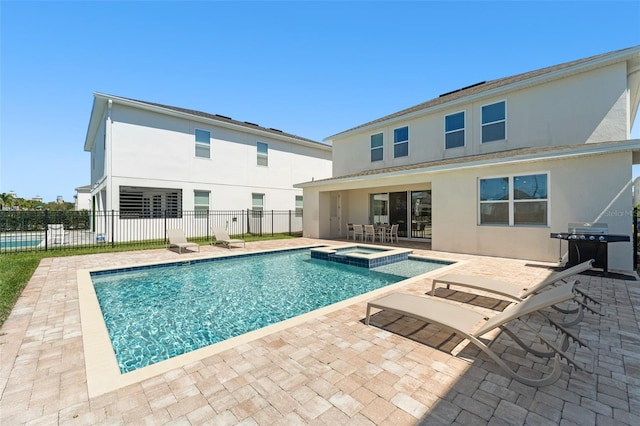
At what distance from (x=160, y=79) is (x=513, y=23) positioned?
16392mm

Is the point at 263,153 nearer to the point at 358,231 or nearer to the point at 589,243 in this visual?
the point at 358,231

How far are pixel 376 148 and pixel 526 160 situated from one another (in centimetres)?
862

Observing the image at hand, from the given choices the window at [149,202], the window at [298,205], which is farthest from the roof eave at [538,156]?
the window at [149,202]

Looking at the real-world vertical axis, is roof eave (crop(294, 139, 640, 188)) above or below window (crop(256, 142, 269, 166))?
below

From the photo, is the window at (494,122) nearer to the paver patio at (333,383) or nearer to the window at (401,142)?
the window at (401,142)

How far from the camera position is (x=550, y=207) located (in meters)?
9.00

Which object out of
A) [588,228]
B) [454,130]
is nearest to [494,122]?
[454,130]

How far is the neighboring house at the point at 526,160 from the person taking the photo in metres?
8.21

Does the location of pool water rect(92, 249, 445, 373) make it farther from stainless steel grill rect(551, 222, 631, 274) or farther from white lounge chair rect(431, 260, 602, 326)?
stainless steel grill rect(551, 222, 631, 274)

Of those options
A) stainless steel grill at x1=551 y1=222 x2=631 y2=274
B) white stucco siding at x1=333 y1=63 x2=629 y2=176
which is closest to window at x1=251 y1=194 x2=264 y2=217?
white stucco siding at x1=333 y1=63 x2=629 y2=176

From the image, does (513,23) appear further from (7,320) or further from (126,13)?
(7,320)

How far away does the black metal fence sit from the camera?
14.2 metres

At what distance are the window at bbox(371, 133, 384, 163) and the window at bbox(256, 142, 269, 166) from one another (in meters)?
7.99

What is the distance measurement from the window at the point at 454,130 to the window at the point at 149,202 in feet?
49.9
